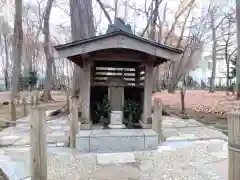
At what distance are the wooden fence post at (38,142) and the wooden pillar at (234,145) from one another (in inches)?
67.0

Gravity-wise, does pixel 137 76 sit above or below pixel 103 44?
below

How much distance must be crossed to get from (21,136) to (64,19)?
19.2m

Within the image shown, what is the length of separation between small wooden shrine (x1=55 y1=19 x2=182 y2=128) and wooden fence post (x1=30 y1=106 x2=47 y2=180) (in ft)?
9.85

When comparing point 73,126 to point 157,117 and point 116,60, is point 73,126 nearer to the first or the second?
point 157,117

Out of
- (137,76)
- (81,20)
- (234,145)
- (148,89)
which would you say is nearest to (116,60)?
(148,89)

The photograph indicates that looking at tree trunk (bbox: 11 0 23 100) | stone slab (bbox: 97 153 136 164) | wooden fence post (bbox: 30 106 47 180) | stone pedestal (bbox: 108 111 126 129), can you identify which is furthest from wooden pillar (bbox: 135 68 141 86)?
tree trunk (bbox: 11 0 23 100)

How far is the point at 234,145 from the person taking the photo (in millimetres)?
1680

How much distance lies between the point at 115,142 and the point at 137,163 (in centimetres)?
93

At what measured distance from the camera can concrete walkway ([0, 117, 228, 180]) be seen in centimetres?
358

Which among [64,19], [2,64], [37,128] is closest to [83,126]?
[37,128]

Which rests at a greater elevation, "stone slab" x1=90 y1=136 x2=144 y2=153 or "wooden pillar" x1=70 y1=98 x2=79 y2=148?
"wooden pillar" x1=70 y1=98 x2=79 y2=148

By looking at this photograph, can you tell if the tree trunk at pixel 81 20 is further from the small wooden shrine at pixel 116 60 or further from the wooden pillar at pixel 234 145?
the wooden pillar at pixel 234 145

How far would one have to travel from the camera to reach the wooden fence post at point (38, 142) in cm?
247

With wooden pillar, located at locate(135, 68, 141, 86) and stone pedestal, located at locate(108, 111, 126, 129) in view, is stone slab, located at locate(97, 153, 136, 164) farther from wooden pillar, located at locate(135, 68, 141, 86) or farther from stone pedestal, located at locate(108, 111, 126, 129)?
wooden pillar, located at locate(135, 68, 141, 86)
